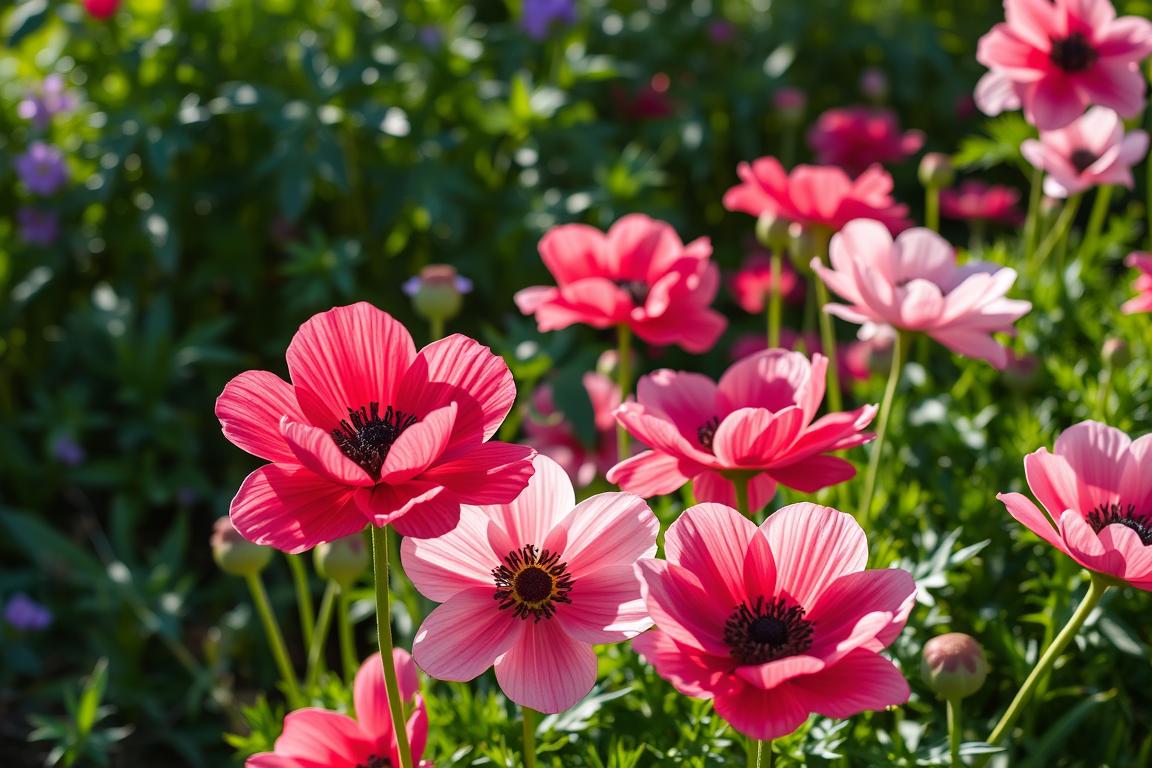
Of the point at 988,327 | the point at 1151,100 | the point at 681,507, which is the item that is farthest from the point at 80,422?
the point at 1151,100

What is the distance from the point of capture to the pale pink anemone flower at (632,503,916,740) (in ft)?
2.61

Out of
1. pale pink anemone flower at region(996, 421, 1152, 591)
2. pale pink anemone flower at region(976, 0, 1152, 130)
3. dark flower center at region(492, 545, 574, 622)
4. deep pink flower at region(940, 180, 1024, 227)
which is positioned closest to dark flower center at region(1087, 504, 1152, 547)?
pale pink anemone flower at region(996, 421, 1152, 591)

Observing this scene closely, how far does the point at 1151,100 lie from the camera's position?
2.49 metres

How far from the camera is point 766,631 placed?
34.0 inches

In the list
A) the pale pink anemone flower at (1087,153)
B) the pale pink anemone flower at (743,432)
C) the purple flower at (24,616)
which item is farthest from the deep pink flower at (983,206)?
the purple flower at (24,616)

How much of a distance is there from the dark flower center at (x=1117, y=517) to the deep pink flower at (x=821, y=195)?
593 millimetres

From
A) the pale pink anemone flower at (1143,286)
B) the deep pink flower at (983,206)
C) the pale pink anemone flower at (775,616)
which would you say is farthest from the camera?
the deep pink flower at (983,206)

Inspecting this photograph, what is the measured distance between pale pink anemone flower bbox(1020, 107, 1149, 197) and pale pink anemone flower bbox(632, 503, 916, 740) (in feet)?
2.92

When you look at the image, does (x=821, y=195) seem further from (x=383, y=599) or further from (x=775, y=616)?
(x=383, y=599)

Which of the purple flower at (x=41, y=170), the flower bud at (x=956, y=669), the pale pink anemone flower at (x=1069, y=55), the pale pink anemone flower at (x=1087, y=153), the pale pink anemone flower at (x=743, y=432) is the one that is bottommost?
the flower bud at (x=956, y=669)

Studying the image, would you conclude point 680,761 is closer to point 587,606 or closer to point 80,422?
→ point 587,606

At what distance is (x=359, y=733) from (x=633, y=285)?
0.63 m

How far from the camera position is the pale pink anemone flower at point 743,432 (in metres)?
0.97

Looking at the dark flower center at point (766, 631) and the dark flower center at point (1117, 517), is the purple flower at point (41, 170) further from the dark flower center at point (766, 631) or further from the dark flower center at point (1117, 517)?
the dark flower center at point (1117, 517)
